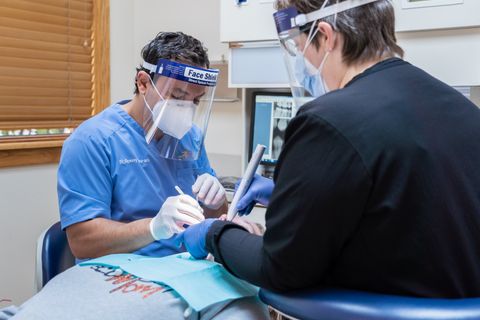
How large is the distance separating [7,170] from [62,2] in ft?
2.72

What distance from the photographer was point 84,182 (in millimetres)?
1317

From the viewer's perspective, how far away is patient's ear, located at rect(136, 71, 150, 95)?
4.69ft

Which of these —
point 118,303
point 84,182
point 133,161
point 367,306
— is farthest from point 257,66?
point 367,306

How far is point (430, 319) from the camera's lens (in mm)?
723

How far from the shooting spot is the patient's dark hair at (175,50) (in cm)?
142

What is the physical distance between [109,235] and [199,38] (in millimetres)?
1604

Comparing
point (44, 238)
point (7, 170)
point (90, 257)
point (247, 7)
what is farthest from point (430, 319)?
point (7, 170)

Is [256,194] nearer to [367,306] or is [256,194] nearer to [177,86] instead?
[177,86]

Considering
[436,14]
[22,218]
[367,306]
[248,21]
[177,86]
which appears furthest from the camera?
[22,218]

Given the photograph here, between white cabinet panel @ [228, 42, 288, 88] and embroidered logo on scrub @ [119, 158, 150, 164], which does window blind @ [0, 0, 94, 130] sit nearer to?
white cabinet panel @ [228, 42, 288, 88]

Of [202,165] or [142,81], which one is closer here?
[142,81]

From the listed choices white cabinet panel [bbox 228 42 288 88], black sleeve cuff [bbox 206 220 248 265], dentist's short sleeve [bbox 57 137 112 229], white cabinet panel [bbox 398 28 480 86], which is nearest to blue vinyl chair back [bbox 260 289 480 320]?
black sleeve cuff [bbox 206 220 248 265]

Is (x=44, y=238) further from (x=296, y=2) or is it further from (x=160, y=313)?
(x=296, y=2)

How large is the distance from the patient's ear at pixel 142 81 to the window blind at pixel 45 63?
37.9 inches
